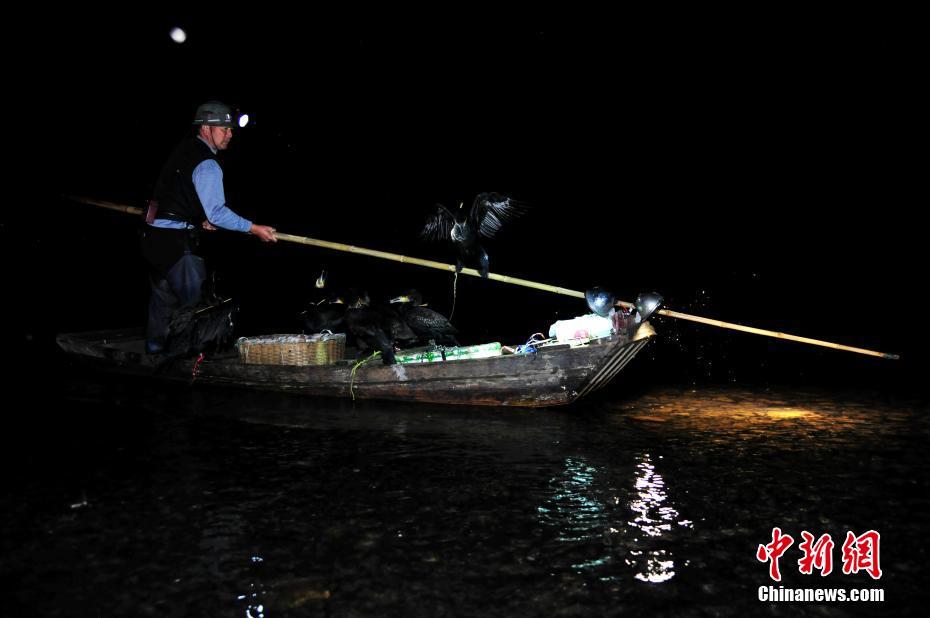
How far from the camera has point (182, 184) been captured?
25.9ft

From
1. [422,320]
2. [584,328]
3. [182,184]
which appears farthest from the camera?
[422,320]

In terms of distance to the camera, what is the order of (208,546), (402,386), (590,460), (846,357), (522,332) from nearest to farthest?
(208,546) → (590,460) → (402,386) → (846,357) → (522,332)

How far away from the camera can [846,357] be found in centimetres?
1201

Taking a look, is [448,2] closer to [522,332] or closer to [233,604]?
[522,332]

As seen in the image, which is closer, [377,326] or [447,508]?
[447,508]

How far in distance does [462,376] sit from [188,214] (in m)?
3.50

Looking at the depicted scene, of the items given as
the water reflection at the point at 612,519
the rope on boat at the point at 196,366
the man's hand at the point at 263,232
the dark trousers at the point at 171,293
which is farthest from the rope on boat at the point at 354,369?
the water reflection at the point at 612,519

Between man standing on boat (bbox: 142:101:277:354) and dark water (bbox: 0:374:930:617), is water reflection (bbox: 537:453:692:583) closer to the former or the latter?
dark water (bbox: 0:374:930:617)

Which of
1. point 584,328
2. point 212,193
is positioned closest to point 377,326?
point 584,328

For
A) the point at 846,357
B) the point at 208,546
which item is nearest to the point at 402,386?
the point at 208,546

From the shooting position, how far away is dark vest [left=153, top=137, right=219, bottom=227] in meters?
7.82

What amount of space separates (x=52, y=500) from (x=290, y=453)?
168 cm

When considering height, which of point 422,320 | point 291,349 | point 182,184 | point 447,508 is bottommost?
point 447,508

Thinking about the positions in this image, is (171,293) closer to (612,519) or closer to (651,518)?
(612,519)
